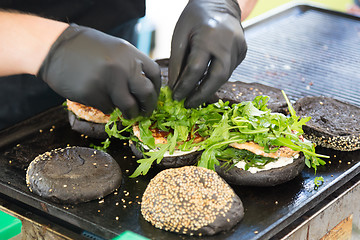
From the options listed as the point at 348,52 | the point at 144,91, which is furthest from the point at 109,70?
the point at 348,52

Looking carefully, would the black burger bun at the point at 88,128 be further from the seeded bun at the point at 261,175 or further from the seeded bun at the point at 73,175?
the seeded bun at the point at 261,175

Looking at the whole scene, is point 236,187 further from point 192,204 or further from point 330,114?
point 330,114

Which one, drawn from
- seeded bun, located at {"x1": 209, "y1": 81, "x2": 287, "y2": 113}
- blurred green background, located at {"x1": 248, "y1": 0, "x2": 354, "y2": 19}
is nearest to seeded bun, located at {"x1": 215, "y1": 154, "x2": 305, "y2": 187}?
seeded bun, located at {"x1": 209, "y1": 81, "x2": 287, "y2": 113}

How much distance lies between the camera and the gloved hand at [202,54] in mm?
2998

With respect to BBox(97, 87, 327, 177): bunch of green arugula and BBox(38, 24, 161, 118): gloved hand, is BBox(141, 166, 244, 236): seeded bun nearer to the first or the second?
BBox(97, 87, 327, 177): bunch of green arugula

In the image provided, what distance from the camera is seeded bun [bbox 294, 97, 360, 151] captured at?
132 inches

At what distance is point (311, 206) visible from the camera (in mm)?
2912

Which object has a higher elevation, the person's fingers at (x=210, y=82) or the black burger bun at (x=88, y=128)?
the person's fingers at (x=210, y=82)

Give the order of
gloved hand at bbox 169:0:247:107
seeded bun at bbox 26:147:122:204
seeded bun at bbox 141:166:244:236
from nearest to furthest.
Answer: seeded bun at bbox 141:166:244:236, seeded bun at bbox 26:147:122:204, gloved hand at bbox 169:0:247:107

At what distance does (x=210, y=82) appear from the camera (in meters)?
3.04

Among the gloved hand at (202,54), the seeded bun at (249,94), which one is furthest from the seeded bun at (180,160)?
the seeded bun at (249,94)

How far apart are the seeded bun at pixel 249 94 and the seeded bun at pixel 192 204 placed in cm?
108

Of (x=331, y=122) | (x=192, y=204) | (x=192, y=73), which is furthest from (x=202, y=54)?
(x=331, y=122)

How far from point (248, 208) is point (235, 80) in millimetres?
1688
